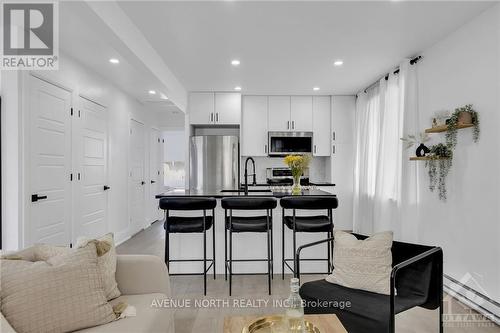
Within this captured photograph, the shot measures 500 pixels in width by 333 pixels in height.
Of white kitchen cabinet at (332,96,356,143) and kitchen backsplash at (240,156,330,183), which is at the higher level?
white kitchen cabinet at (332,96,356,143)

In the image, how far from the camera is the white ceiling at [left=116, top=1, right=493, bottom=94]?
99.2 inches

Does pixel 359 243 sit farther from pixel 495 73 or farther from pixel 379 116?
pixel 379 116

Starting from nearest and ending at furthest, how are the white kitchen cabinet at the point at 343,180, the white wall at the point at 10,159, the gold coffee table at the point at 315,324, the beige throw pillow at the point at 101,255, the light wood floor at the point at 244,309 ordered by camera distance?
Result: 1. the gold coffee table at the point at 315,324
2. the beige throw pillow at the point at 101,255
3. the light wood floor at the point at 244,309
4. the white wall at the point at 10,159
5. the white kitchen cabinet at the point at 343,180

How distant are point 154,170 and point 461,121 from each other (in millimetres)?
5868

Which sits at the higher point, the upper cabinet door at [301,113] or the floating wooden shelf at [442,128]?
the upper cabinet door at [301,113]

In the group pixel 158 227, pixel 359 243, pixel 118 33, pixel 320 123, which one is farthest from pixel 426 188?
pixel 158 227

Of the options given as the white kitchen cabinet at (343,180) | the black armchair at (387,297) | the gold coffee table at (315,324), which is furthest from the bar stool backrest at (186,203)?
the white kitchen cabinet at (343,180)

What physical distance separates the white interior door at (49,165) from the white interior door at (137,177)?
6.31 feet

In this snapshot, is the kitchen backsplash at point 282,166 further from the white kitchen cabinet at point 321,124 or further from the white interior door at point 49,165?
the white interior door at point 49,165

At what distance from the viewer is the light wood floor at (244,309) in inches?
90.0

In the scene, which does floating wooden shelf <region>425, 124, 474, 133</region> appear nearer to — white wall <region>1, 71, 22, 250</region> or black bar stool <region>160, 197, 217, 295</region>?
black bar stool <region>160, 197, 217, 295</region>

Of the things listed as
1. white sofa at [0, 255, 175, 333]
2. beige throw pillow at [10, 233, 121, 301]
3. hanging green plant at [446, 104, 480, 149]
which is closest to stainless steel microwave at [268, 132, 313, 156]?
hanging green plant at [446, 104, 480, 149]

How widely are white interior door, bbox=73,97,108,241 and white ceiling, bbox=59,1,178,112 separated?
0.53 meters

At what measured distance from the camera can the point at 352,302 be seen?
70.5 inches
